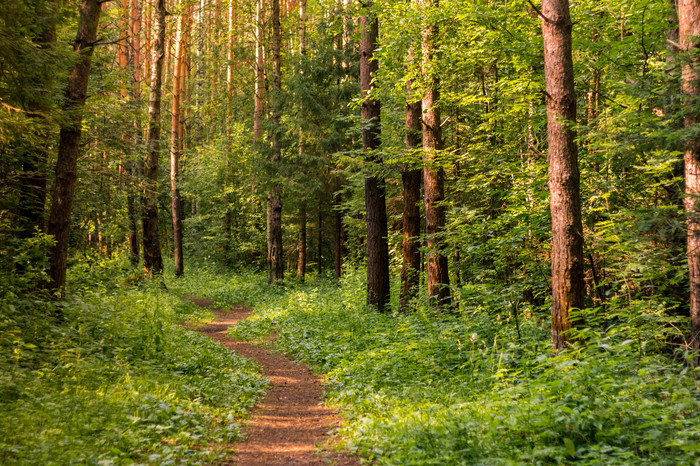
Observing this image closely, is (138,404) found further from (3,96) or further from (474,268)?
(474,268)

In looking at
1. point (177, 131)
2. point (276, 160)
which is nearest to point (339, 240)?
point (276, 160)

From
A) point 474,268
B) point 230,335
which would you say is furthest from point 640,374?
point 230,335

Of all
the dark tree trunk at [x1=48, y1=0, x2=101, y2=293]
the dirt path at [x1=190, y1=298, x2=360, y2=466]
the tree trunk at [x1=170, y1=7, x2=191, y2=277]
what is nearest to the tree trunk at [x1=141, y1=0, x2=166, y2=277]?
the tree trunk at [x1=170, y1=7, x2=191, y2=277]

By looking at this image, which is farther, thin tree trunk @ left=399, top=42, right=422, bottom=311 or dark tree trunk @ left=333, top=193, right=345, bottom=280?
dark tree trunk @ left=333, top=193, right=345, bottom=280

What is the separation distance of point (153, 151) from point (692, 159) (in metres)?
16.4

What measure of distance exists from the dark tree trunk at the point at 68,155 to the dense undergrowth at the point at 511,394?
5.28 metres

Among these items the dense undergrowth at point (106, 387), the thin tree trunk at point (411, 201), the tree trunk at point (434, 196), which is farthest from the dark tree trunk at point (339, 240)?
the dense undergrowth at point (106, 387)

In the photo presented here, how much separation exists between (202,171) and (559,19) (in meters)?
29.9

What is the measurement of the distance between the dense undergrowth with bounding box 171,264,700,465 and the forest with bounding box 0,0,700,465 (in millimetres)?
33

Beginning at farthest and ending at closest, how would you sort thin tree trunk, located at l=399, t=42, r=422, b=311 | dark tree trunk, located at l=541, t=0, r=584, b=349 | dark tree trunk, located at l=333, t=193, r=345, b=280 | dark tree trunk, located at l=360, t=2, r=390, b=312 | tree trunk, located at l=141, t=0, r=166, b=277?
1. dark tree trunk, located at l=333, t=193, r=345, b=280
2. tree trunk, located at l=141, t=0, r=166, b=277
3. dark tree trunk, located at l=360, t=2, r=390, b=312
4. thin tree trunk, located at l=399, t=42, r=422, b=311
5. dark tree trunk, located at l=541, t=0, r=584, b=349

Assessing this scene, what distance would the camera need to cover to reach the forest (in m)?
4.34

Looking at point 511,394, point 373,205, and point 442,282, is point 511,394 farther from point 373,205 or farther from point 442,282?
point 373,205

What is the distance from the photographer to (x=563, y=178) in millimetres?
5832

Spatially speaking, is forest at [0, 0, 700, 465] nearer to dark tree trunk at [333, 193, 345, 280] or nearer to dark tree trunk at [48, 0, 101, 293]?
dark tree trunk at [48, 0, 101, 293]
